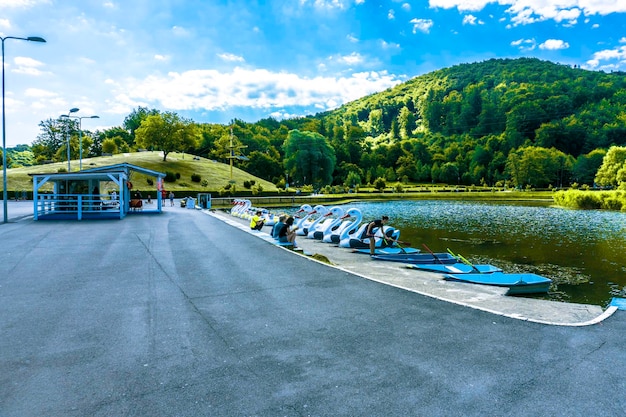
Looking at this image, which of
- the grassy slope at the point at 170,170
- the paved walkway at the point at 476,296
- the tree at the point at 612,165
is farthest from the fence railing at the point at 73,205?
the tree at the point at 612,165

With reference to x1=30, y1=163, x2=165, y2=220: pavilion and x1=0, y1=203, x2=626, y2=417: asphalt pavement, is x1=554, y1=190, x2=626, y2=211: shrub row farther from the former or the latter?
x1=30, y1=163, x2=165, y2=220: pavilion

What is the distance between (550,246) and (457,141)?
151354 mm

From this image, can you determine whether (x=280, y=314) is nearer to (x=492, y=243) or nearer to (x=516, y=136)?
(x=492, y=243)

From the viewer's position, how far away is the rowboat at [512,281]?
11.8 m

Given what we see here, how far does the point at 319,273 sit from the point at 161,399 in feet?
21.9

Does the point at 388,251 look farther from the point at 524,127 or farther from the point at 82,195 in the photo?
the point at 524,127

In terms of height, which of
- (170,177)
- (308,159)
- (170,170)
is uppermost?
(308,159)

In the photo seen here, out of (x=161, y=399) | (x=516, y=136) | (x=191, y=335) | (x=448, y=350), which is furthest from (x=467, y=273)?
(x=516, y=136)

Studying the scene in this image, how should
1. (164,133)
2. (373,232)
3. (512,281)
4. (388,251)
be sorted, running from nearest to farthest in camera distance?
(512,281), (373,232), (388,251), (164,133)

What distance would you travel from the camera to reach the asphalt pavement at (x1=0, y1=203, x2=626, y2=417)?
4.42 metres

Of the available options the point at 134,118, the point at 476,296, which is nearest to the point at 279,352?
the point at 476,296

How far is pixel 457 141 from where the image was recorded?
163375 millimetres

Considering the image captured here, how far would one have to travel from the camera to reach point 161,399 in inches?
176

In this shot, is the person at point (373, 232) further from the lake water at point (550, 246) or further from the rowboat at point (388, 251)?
the lake water at point (550, 246)
